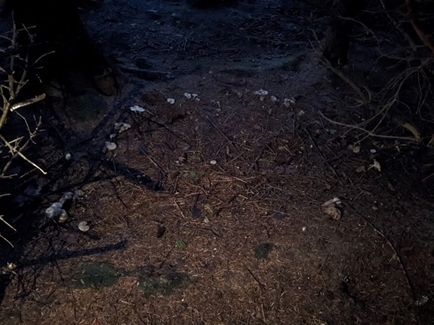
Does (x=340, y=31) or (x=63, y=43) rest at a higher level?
(x=63, y=43)

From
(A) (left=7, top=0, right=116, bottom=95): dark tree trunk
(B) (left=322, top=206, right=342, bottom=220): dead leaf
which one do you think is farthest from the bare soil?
(A) (left=7, top=0, right=116, bottom=95): dark tree trunk

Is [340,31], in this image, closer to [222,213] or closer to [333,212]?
[333,212]

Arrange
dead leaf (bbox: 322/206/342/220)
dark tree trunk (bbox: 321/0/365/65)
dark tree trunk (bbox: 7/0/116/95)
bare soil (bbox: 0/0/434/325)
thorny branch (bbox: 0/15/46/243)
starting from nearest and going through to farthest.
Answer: thorny branch (bbox: 0/15/46/243)
bare soil (bbox: 0/0/434/325)
dead leaf (bbox: 322/206/342/220)
dark tree trunk (bbox: 7/0/116/95)
dark tree trunk (bbox: 321/0/365/65)

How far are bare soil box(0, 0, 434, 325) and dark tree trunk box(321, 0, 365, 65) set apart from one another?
0.43 metres

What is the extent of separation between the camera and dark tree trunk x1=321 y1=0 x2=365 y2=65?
554 cm

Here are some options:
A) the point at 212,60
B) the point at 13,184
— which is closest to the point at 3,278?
the point at 13,184

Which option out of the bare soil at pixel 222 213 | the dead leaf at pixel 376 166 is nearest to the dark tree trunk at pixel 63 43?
the bare soil at pixel 222 213

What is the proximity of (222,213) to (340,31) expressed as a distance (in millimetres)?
3610

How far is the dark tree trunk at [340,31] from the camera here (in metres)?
5.54

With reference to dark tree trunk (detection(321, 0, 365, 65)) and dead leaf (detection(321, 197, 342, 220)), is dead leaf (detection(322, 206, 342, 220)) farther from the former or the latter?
dark tree trunk (detection(321, 0, 365, 65))

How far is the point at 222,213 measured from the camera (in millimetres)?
3799

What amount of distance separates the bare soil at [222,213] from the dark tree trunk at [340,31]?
425mm

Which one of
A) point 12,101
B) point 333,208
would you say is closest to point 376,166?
point 333,208

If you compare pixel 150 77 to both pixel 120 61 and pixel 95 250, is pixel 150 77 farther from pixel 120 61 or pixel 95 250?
pixel 95 250
